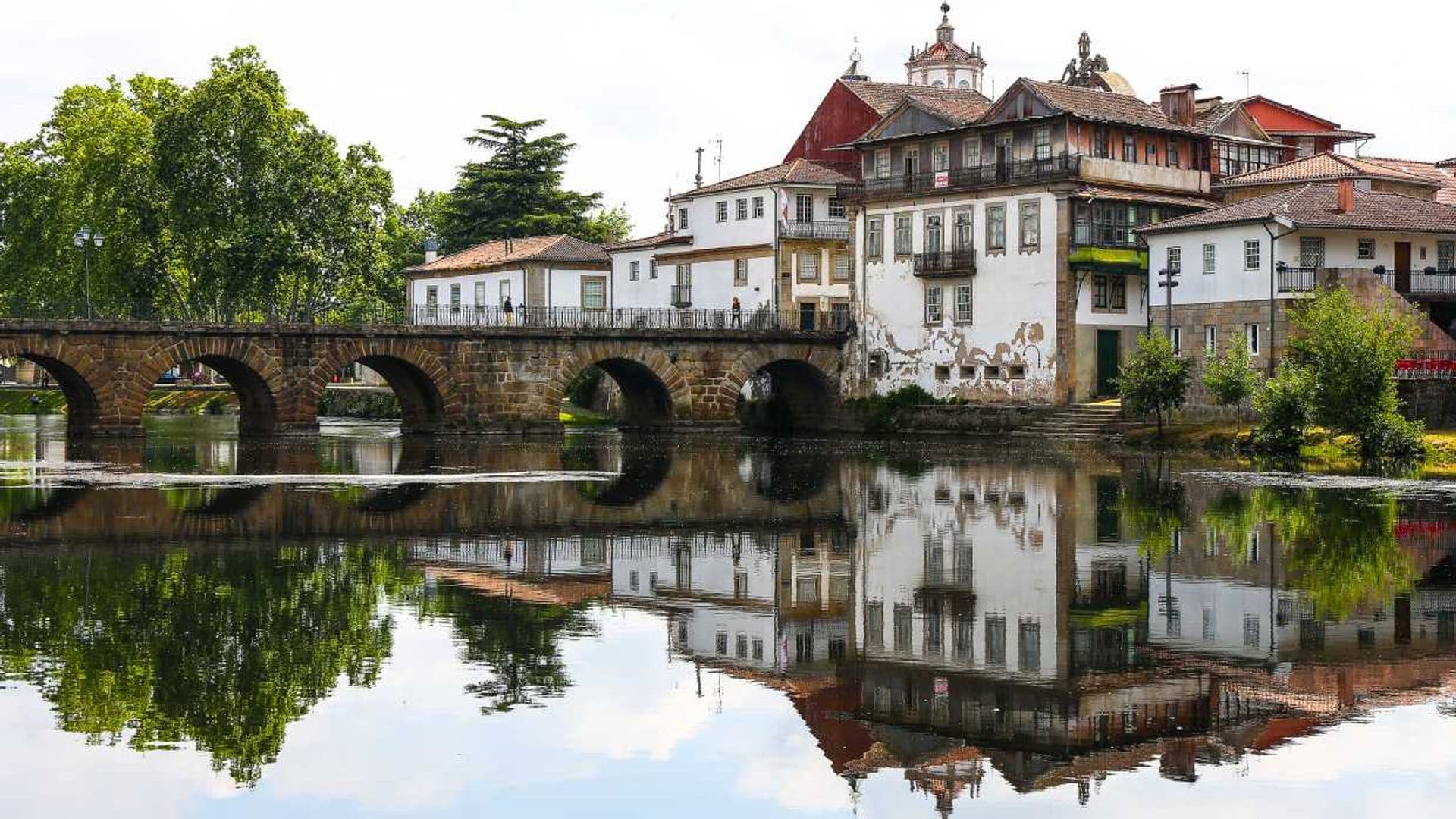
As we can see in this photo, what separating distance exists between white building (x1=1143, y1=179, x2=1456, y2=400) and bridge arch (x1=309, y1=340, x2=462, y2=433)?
25.5 metres

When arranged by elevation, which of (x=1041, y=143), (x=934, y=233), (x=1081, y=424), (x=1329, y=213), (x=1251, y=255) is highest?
(x=1041, y=143)

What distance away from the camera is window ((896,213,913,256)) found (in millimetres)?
71750

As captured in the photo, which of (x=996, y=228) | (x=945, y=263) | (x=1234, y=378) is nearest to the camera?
(x=1234, y=378)

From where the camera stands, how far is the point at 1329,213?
5891 centimetres

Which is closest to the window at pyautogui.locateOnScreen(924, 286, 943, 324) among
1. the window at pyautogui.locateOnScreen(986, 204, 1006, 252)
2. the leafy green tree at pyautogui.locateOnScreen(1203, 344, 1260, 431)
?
the window at pyautogui.locateOnScreen(986, 204, 1006, 252)

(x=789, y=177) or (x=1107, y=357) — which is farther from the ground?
(x=789, y=177)

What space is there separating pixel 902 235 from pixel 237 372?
2482 cm

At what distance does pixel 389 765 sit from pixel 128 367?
168ft

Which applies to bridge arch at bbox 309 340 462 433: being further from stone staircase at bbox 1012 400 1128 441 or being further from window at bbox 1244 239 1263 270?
window at bbox 1244 239 1263 270

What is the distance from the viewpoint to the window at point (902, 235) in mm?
71750

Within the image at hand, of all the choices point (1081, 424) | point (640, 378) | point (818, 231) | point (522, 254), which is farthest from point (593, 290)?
point (1081, 424)

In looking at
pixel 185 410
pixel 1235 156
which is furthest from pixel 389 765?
pixel 185 410

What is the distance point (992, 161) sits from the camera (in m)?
67.7

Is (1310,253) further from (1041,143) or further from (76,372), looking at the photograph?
(76,372)
